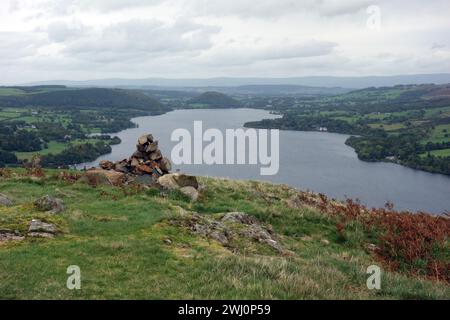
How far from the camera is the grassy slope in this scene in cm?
880

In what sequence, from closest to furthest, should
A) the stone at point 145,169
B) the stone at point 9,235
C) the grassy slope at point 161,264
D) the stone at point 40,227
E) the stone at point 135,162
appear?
the grassy slope at point 161,264 → the stone at point 9,235 → the stone at point 40,227 → the stone at point 145,169 → the stone at point 135,162

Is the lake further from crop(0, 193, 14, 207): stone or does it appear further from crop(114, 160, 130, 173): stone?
crop(0, 193, 14, 207): stone

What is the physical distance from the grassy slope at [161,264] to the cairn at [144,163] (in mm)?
6789

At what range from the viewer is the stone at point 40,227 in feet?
42.4

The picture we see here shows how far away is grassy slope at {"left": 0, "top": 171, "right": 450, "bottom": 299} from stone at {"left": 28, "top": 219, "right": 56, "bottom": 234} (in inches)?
12.0

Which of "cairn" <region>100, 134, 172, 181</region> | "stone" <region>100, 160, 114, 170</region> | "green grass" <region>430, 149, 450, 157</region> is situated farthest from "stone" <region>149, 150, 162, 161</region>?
"green grass" <region>430, 149, 450, 157</region>

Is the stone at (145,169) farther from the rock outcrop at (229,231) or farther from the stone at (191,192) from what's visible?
the rock outcrop at (229,231)

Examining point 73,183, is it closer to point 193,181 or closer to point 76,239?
point 193,181

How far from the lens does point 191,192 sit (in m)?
21.5

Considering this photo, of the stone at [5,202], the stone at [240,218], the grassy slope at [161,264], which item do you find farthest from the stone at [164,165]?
the stone at [5,202]

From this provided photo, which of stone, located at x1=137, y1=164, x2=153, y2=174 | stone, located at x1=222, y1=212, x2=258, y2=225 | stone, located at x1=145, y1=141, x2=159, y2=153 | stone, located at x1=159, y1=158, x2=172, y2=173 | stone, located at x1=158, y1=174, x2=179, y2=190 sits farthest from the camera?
stone, located at x1=145, y1=141, x2=159, y2=153
